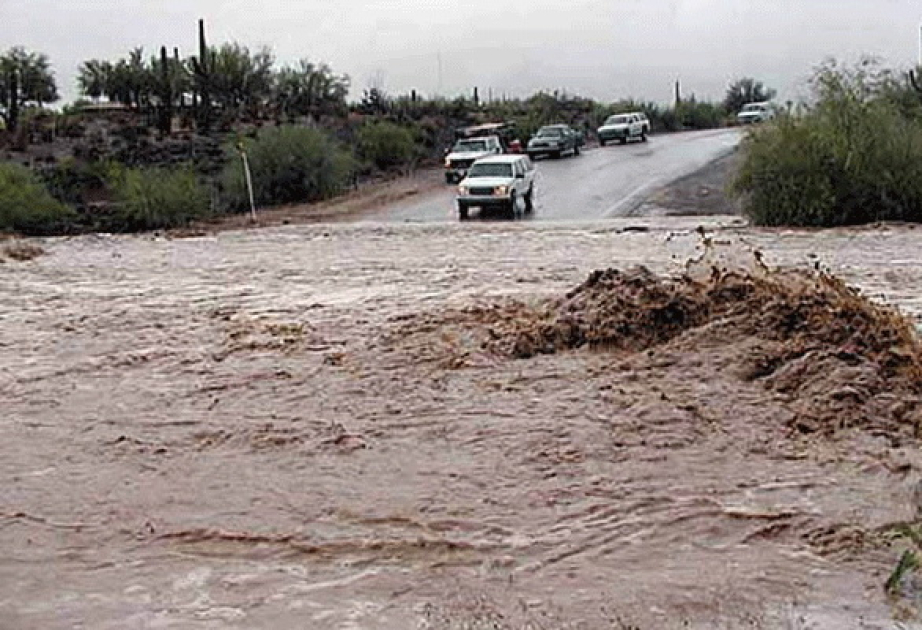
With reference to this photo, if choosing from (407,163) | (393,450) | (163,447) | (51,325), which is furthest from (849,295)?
(407,163)

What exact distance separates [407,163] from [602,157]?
8764 millimetres

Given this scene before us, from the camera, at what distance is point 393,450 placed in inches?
428

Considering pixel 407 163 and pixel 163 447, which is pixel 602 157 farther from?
pixel 163 447

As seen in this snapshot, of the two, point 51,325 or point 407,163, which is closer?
point 51,325

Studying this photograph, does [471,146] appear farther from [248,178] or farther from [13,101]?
[13,101]

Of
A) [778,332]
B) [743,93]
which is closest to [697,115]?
[743,93]

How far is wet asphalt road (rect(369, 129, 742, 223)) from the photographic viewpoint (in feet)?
127

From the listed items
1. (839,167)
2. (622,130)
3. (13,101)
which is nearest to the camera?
(839,167)

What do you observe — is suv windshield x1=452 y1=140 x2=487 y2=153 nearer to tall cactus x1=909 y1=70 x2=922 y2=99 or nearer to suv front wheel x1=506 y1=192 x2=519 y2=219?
suv front wheel x1=506 y1=192 x2=519 y2=219

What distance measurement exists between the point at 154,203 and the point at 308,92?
96.3ft

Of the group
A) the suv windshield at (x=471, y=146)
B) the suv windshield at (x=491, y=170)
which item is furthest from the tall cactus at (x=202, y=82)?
the suv windshield at (x=491, y=170)

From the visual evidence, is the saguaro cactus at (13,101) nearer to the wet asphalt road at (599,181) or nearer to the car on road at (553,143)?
the wet asphalt road at (599,181)

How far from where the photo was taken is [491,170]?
39.0 meters

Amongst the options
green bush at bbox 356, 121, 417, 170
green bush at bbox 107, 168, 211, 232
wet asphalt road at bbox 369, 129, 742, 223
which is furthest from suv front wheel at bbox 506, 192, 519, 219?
green bush at bbox 356, 121, 417, 170
